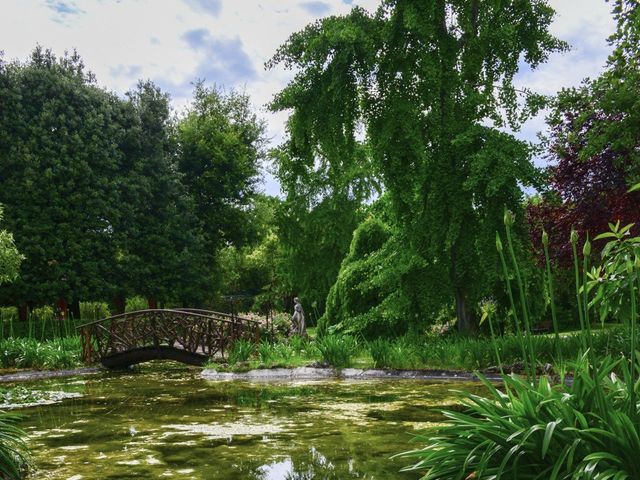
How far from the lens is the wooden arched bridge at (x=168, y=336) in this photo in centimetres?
1936

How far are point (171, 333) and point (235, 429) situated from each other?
34.8 ft


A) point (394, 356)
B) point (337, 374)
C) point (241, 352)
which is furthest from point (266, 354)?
point (394, 356)

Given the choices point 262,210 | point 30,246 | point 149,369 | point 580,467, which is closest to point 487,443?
point 580,467

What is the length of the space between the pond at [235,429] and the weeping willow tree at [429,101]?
4.99m

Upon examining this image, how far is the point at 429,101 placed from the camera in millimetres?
17828

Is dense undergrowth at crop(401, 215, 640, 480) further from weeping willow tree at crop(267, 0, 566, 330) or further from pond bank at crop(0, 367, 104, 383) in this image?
pond bank at crop(0, 367, 104, 383)

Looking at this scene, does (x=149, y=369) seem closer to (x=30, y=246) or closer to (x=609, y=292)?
(x=30, y=246)

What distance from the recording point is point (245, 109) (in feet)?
141

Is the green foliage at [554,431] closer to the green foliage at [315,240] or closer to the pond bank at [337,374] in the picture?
the pond bank at [337,374]

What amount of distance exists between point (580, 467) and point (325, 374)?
1215 cm

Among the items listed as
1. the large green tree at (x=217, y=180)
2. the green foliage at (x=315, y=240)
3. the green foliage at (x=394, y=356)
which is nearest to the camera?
the green foliage at (x=394, y=356)

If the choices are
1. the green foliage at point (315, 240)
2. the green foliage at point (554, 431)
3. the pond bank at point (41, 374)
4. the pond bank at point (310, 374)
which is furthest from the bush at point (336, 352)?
the green foliage at point (315, 240)

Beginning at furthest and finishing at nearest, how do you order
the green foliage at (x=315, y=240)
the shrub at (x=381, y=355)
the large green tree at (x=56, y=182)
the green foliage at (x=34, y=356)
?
the green foliage at (x=315, y=240) → the large green tree at (x=56, y=182) → the green foliage at (x=34, y=356) → the shrub at (x=381, y=355)

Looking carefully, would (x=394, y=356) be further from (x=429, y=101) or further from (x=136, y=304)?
(x=136, y=304)
